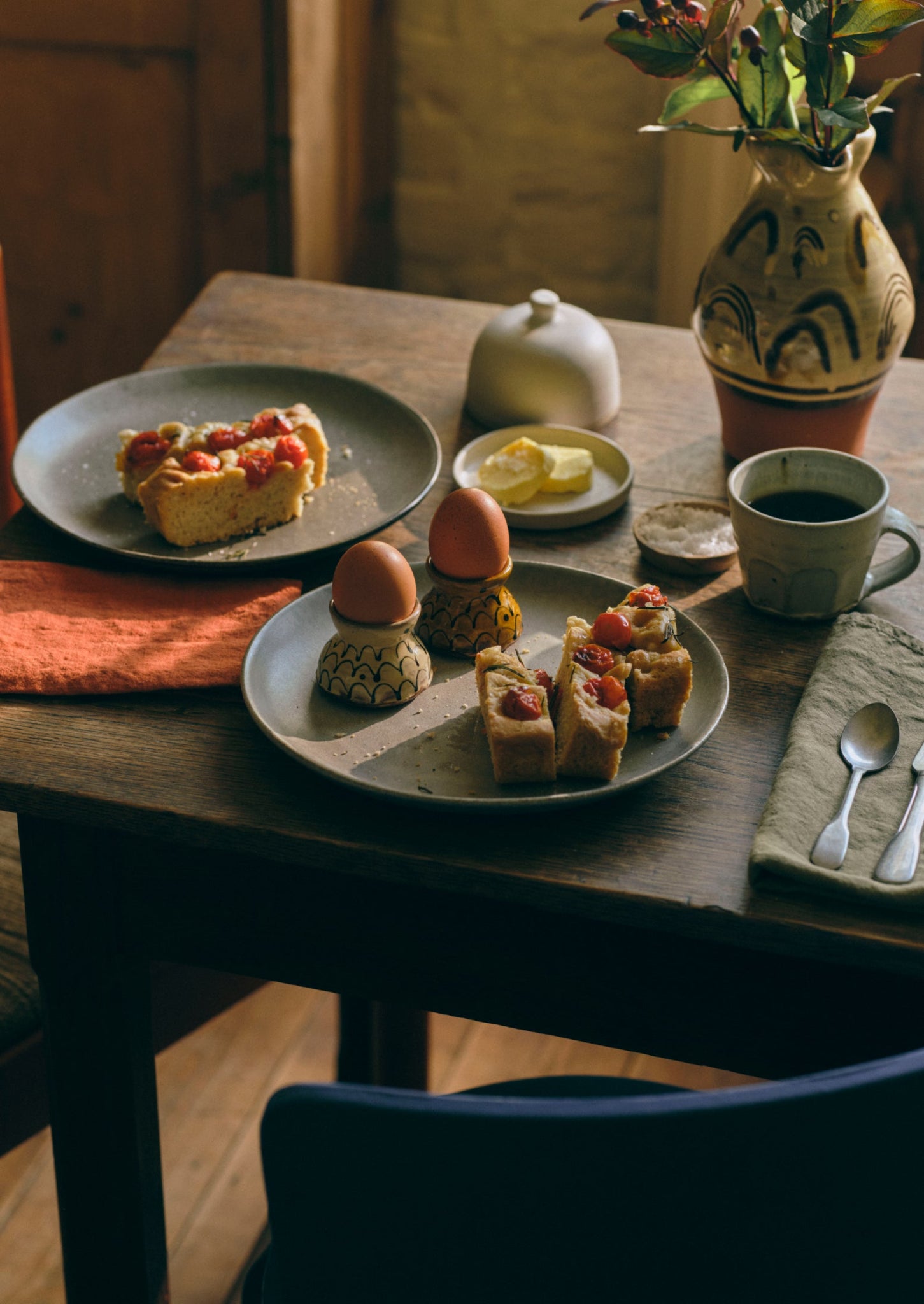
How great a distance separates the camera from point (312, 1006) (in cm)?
204

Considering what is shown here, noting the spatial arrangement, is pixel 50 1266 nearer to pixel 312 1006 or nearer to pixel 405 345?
pixel 312 1006

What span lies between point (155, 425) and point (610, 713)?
2.24ft

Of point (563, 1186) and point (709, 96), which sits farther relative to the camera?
point (709, 96)

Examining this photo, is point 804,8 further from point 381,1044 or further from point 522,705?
point 381,1044

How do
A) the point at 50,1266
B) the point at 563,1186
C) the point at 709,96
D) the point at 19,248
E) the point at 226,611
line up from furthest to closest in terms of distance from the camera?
the point at 19,248 → the point at 50,1266 → the point at 709,96 → the point at 226,611 → the point at 563,1186

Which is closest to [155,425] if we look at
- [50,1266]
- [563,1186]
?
[563,1186]

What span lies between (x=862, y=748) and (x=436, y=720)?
11.7 inches

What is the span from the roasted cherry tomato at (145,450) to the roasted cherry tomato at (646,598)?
1.53 feet

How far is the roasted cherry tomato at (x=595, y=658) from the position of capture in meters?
0.88

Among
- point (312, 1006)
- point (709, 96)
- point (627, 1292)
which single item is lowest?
point (312, 1006)

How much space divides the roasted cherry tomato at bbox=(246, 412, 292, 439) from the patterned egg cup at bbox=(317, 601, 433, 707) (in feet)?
1.08

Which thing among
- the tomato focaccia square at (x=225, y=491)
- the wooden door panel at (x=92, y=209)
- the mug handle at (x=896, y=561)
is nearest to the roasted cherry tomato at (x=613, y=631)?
the mug handle at (x=896, y=561)

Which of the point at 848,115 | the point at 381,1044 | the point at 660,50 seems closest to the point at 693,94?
the point at 660,50

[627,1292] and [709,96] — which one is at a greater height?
[709,96]
